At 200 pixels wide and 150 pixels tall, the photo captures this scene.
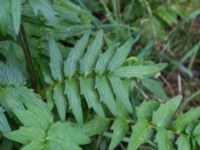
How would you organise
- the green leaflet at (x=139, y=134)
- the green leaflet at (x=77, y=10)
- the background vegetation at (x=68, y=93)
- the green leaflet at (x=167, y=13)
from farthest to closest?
the green leaflet at (x=167, y=13), the green leaflet at (x=77, y=10), the green leaflet at (x=139, y=134), the background vegetation at (x=68, y=93)

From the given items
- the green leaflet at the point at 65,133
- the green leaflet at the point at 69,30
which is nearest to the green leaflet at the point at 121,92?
the green leaflet at the point at 65,133

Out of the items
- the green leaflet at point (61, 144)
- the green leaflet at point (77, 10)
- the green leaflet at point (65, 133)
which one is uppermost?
the green leaflet at point (77, 10)

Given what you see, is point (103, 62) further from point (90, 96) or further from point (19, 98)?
point (19, 98)

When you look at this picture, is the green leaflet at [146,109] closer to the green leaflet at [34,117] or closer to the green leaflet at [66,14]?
the green leaflet at [34,117]

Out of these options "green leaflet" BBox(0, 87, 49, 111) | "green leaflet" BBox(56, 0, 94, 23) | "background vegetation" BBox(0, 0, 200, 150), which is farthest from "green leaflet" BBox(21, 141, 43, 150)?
"green leaflet" BBox(56, 0, 94, 23)

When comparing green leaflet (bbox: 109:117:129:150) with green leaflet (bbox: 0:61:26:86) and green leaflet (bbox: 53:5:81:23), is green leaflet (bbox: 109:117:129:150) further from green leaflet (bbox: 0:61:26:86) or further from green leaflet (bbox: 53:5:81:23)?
green leaflet (bbox: 53:5:81:23)

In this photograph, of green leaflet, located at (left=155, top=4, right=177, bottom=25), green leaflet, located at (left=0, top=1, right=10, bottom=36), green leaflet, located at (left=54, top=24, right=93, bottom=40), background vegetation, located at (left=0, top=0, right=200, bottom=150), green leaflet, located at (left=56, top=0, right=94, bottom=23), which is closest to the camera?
green leaflet, located at (left=0, top=1, right=10, bottom=36)

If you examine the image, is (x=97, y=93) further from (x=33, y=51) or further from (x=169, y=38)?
(x=169, y=38)
